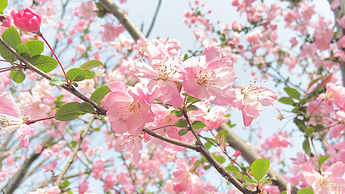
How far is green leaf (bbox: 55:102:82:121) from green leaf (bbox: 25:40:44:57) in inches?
8.4

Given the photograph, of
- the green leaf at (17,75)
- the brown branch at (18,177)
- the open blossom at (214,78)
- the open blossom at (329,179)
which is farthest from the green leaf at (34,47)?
the brown branch at (18,177)

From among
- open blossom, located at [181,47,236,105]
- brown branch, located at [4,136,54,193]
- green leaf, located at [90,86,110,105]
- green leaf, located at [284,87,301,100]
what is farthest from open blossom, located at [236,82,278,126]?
brown branch, located at [4,136,54,193]

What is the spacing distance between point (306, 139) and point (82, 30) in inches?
184

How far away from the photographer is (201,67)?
0.63m

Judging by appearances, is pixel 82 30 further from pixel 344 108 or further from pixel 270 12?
pixel 344 108

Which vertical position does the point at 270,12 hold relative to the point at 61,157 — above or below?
above

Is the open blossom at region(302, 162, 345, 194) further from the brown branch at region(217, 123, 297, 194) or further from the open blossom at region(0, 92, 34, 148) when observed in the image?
the open blossom at region(0, 92, 34, 148)

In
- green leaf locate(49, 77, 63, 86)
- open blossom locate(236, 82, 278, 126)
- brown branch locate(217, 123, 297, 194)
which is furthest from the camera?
brown branch locate(217, 123, 297, 194)

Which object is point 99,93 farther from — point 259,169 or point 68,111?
point 259,169

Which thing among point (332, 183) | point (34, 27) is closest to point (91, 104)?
point (34, 27)

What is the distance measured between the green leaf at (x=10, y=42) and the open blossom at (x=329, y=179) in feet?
4.46

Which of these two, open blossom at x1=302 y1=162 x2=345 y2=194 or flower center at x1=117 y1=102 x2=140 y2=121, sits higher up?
flower center at x1=117 y1=102 x2=140 y2=121

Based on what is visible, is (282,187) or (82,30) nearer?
(282,187)

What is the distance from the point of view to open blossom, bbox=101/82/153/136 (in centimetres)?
60
